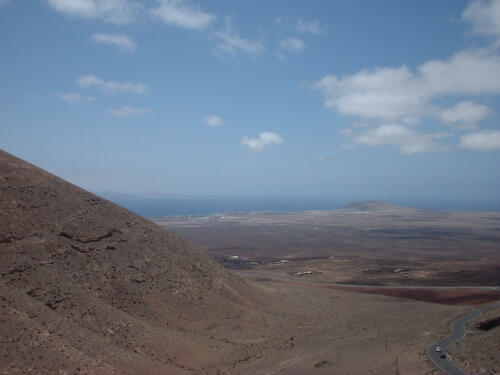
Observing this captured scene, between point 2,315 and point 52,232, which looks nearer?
point 2,315

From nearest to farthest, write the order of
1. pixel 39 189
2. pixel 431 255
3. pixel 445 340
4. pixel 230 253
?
pixel 445 340
pixel 39 189
pixel 431 255
pixel 230 253

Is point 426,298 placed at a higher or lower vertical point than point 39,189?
lower

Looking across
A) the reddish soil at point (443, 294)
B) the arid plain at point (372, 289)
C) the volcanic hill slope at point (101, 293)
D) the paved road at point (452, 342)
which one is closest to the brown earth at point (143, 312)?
the volcanic hill slope at point (101, 293)

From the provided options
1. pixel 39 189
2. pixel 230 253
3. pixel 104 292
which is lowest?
pixel 230 253

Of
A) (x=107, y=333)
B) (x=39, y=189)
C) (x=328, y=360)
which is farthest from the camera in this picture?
(x=39, y=189)

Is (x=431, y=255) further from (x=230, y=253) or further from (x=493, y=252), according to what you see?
(x=230, y=253)

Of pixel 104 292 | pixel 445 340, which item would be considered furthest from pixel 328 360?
pixel 104 292

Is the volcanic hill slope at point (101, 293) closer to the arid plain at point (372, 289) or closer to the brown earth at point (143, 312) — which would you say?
the brown earth at point (143, 312)

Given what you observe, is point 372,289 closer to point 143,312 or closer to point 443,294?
point 443,294

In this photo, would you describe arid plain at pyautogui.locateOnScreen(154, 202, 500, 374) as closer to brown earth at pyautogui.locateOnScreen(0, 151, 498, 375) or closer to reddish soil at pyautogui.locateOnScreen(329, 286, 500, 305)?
reddish soil at pyautogui.locateOnScreen(329, 286, 500, 305)
